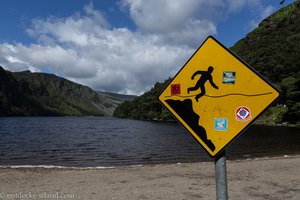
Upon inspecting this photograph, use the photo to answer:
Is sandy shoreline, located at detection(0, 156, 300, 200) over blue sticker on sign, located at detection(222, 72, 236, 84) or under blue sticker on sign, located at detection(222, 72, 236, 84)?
under

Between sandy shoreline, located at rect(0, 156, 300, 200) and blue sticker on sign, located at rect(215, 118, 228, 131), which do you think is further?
sandy shoreline, located at rect(0, 156, 300, 200)

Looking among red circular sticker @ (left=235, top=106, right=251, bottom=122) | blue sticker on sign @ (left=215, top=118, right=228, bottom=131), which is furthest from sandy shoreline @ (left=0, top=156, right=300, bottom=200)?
red circular sticker @ (left=235, top=106, right=251, bottom=122)

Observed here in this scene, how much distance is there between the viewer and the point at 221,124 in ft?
11.4

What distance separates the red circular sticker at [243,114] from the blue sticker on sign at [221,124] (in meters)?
0.13

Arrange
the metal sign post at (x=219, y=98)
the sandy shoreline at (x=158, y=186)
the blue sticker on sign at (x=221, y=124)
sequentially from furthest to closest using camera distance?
the sandy shoreline at (x=158, y=186) < the blue sticker on sign at (x=221, y=124) < the metal sign post at (x=219, y=98)

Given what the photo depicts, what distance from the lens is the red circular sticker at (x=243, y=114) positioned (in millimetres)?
3365

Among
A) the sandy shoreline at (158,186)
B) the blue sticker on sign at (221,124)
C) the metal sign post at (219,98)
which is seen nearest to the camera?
the metal sign post at (219,98)

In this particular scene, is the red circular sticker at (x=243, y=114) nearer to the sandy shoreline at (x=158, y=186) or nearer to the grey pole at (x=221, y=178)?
the grey pole at (x=221, y=178)

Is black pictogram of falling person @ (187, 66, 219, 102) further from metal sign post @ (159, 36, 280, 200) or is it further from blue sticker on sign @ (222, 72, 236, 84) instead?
blue sticker on sign @ (222, 72, 236, 84)

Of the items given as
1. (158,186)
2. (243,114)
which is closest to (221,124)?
(243,114)

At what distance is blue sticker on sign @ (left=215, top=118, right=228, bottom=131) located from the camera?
3.45m

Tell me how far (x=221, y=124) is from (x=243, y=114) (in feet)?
0.77

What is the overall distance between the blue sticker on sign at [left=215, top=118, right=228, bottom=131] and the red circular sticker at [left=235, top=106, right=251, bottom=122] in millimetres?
126

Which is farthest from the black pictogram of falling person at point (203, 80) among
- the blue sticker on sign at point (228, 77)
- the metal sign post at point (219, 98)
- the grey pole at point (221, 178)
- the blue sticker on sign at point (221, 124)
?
the grey pole at point (221, 178)
